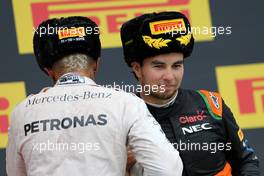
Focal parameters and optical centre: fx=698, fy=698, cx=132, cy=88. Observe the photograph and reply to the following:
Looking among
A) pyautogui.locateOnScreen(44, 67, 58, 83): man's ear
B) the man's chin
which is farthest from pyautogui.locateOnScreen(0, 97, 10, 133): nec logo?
pyautogui.locateOnScreen(44, 67, 58, 83): man's ear

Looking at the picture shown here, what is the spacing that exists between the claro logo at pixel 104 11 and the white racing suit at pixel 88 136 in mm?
1612

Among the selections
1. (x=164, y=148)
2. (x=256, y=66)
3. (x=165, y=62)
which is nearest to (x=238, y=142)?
→ (x=165, y=62)

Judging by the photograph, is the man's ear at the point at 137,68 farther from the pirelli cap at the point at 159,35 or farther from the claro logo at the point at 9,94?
the claro logo at the point at 9,94

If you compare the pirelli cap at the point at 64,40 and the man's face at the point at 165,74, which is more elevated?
the pirelli cap at the point at 64,40

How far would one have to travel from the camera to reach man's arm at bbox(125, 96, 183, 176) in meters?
1.79

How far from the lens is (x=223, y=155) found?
2.40 metres

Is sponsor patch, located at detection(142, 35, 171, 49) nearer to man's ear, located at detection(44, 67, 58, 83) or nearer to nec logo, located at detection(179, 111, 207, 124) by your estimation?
nec logo, located at detection(179, 111, 207, 124)

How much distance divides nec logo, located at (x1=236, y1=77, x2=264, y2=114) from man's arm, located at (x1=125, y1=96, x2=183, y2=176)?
1730 millimetres

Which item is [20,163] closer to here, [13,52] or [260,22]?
[13,52]

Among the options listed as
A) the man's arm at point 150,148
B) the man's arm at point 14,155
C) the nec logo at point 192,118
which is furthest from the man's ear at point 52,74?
the nec logo at point 192,118

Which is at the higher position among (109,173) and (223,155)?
(109,173)

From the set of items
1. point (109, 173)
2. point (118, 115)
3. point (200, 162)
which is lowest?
point (200, 162)

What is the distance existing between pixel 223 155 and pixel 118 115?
27.2 inches

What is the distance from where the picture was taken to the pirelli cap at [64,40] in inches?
76.3
